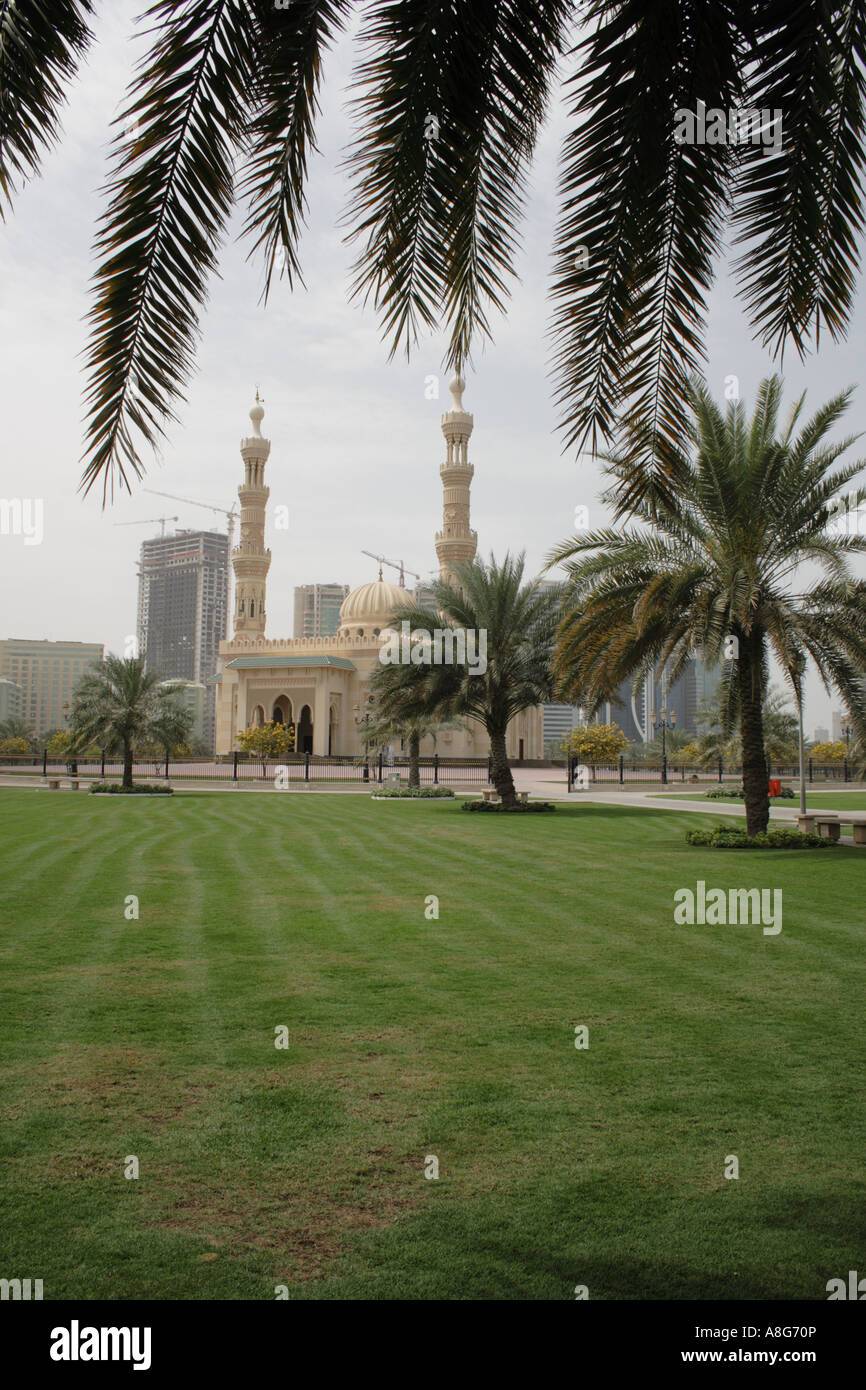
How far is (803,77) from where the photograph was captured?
11.4 feet

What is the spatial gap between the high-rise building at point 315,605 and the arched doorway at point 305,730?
9739 cm

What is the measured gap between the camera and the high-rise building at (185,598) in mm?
153625

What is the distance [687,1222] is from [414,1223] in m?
1.01

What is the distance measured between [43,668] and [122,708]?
4641 inches

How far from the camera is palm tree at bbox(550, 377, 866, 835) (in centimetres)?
1448

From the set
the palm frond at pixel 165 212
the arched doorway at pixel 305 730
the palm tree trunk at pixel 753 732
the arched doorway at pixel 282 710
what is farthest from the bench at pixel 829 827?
the arched doorway at pixel 282 710

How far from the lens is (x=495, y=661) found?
24.0 m

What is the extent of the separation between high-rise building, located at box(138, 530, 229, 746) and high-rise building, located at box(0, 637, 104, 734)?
1783cm

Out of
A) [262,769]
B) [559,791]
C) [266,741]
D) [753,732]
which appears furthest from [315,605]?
[753,732]

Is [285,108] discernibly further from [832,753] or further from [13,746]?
[13,746]

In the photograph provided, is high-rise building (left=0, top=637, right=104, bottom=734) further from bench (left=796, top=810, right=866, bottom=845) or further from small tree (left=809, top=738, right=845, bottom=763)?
bench (left=796, top=810, right=866, bottom=845)

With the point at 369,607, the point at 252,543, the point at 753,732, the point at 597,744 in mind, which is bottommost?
the point at 597,744
